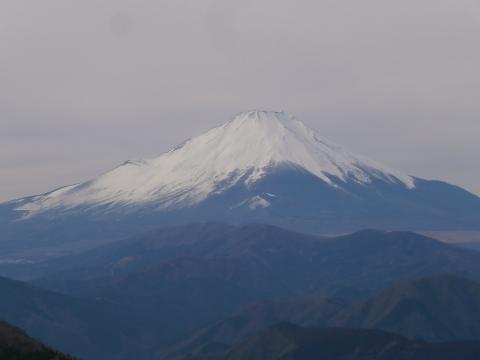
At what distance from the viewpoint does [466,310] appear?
197 m

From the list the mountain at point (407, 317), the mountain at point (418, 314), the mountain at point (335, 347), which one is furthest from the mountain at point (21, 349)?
the mountain at point (418, 314)

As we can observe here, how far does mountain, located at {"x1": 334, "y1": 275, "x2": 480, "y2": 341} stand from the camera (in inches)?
7362

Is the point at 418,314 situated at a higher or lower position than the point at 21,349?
lower

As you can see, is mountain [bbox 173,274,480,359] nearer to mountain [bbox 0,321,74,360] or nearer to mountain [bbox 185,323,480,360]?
mountain [bbox 185,323,480,360]

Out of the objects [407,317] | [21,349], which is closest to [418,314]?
[407,317]

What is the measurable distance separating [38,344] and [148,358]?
13261 cm

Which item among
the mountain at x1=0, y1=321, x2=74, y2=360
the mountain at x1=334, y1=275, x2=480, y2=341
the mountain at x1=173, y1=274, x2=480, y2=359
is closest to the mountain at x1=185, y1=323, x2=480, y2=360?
the mountain at x1=173, y1=274, x2=480, y2=359

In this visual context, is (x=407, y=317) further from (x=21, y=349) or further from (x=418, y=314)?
(x=21, y=349)

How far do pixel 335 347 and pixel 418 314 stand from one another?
1735 inches

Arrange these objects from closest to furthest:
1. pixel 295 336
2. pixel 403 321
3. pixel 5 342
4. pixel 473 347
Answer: pixel 5 342, pixel 473 347, pixel 295 336, pixel 403 321

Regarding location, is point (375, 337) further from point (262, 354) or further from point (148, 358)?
point (148, 358)

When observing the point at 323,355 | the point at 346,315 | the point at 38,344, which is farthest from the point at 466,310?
the point at 38,344

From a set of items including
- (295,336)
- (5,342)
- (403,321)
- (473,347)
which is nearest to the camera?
(5,342)

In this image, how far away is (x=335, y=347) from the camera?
15075cm
